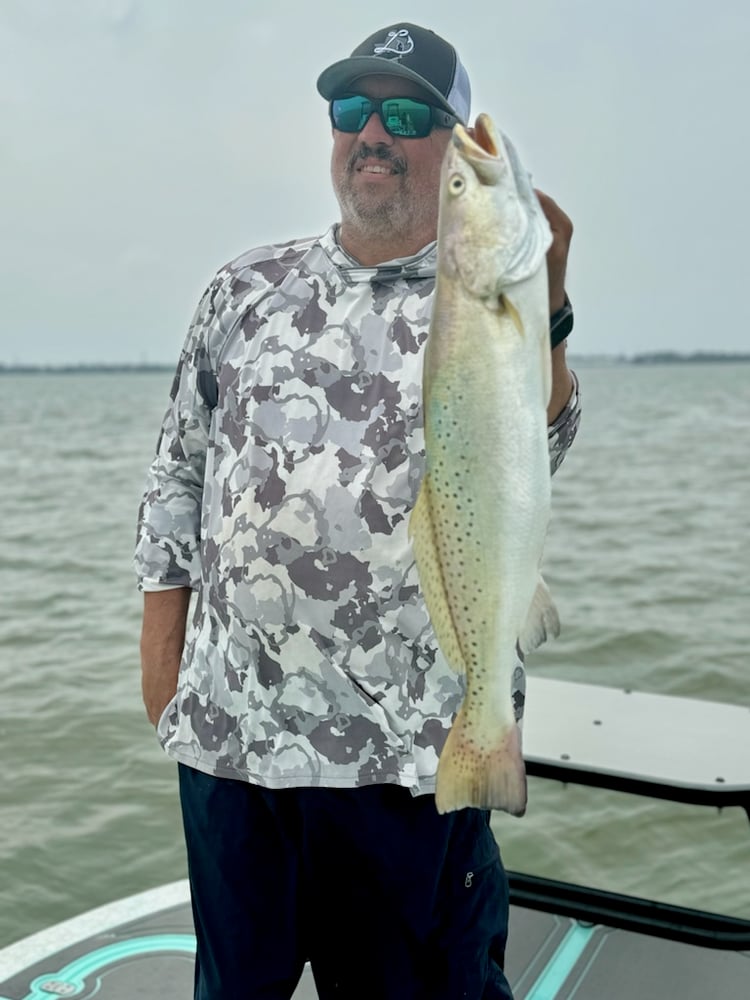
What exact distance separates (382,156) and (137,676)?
758 cm

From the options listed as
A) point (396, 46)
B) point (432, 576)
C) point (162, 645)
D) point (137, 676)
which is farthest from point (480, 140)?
point (137, 676)

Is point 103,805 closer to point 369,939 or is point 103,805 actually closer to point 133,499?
point 369,939

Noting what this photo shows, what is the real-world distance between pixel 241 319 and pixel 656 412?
154 ft

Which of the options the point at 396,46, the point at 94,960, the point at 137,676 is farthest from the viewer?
the point at 137,676

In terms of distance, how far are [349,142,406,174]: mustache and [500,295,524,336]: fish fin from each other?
2.82 feet

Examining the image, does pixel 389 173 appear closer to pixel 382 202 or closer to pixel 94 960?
pixel 382 202

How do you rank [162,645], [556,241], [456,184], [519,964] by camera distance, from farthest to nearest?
[519,964] < [162,645] < [556,241] < [456,184]

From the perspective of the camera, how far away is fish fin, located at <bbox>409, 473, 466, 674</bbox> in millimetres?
1789

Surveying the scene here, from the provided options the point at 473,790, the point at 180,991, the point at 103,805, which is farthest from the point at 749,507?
the point at 473,790

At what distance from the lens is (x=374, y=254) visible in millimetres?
2439

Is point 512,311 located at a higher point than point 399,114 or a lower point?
lower

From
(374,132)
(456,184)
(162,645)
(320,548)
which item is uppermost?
(374,132)

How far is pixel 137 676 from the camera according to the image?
30.6 ft

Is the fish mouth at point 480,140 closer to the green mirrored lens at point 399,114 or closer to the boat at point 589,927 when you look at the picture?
the green mirrored lens at point 399,114
